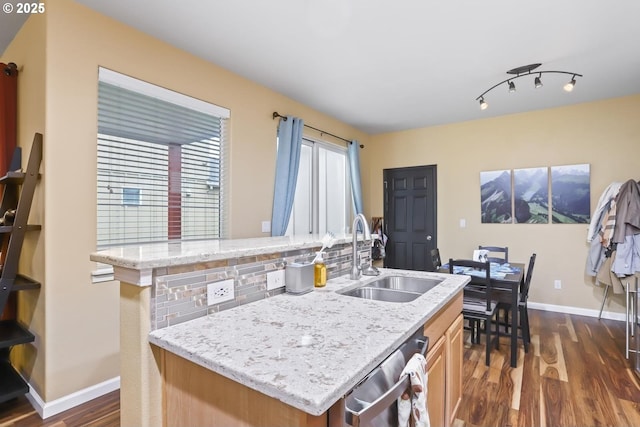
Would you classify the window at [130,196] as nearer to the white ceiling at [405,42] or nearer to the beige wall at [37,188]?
the beige wall at [37,188]

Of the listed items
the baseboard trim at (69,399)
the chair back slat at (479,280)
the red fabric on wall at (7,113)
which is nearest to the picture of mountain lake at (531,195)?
the chair back slat at (479,280)

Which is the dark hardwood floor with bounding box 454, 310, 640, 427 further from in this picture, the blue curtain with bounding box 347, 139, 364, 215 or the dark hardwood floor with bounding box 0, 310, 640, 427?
the blue curtain with bounding box 347, 139, 364, 215

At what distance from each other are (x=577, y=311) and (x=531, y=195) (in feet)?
5.11

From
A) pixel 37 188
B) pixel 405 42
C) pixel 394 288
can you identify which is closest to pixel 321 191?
pixel 405 42

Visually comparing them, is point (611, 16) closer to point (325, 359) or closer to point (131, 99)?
point (325, 359)

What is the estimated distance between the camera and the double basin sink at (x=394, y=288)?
70.4 inches

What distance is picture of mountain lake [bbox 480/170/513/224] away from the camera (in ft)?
14.7

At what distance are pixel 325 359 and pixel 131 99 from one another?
257 centimetres

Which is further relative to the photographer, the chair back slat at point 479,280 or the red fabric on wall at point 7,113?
the chair back slat at point 479,280

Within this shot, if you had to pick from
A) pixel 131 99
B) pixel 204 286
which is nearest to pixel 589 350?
pixel 204 286

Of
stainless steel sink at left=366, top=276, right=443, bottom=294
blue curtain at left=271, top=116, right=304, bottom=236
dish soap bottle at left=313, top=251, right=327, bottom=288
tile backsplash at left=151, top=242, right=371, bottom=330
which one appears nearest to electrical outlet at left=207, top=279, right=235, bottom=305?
tile backsplash at left=151, top=242, right=371, bottom=330

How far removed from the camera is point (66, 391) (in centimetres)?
211

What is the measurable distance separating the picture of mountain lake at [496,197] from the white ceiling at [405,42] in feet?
3.51

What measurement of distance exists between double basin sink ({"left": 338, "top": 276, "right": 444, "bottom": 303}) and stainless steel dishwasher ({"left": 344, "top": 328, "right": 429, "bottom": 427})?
2.15ft
